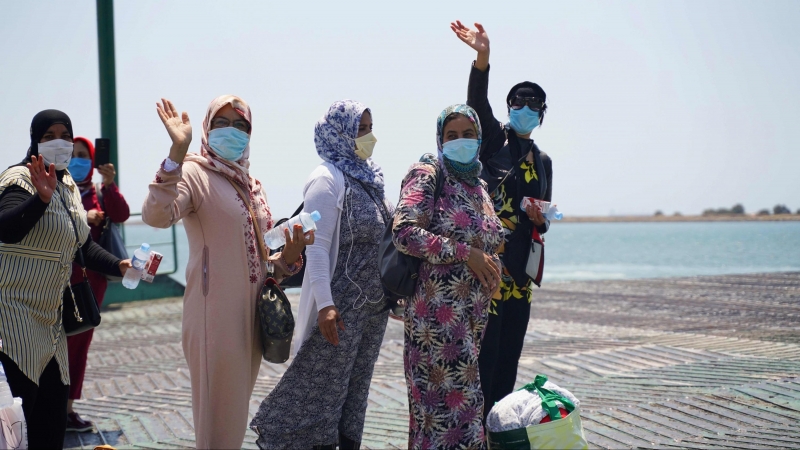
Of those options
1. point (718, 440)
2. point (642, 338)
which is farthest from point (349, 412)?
point (642, 338)

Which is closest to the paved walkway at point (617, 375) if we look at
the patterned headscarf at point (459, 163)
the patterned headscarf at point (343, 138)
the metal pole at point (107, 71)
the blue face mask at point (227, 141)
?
the patterned headscarf at point (343, 138)

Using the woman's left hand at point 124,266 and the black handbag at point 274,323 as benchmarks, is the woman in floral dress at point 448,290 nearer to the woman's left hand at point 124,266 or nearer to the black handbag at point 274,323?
the black handbag at point 274,323

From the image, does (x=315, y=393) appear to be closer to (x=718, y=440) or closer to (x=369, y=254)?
(x=369, y=254)

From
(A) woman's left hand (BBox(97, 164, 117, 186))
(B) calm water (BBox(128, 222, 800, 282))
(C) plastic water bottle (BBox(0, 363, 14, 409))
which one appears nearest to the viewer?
(C) plastic water bottle (BBox(0, 363, 14, 409))

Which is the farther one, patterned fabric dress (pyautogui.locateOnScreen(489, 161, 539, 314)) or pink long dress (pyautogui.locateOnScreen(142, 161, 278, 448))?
patterned fabric dress (pyautogui.locateOnScreen(489, 161, 539, 314))

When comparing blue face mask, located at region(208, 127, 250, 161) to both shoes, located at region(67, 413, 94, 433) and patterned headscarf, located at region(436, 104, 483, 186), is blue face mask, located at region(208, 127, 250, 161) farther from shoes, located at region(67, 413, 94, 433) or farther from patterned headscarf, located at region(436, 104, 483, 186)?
shoes, located at region(67, 413, 94, 433)

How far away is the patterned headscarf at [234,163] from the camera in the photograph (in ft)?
12.7

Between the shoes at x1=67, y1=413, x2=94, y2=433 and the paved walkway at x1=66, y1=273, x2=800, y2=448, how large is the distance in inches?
3.8

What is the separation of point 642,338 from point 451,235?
229 inches

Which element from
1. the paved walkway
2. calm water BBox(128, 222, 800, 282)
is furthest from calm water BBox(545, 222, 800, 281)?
the paved walkway

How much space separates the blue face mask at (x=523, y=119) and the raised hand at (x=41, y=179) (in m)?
2.70

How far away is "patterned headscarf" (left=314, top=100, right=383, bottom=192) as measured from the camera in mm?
4395

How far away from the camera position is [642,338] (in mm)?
9117

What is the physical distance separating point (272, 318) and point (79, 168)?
280 centimetres
